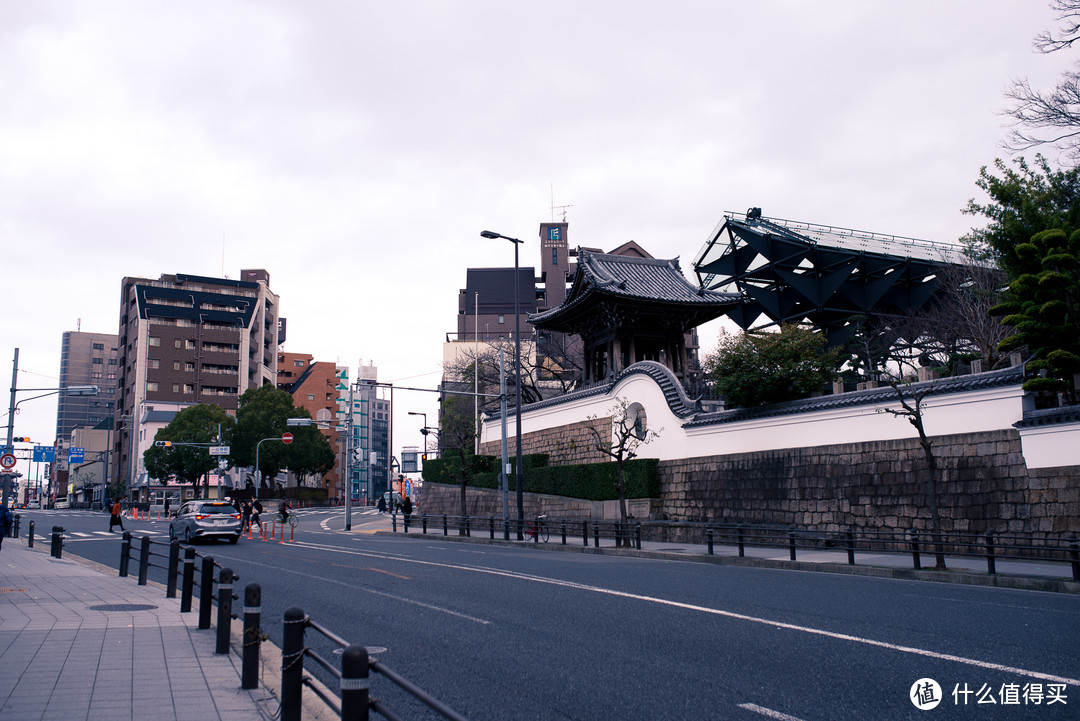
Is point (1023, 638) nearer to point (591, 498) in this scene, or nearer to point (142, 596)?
point (142, 596)

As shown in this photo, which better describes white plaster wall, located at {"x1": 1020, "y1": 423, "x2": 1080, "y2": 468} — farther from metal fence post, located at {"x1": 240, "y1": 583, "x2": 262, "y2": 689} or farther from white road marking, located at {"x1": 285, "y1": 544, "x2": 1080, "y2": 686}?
metal fence post, located at {"x1": 240, "y1": 583, "x2": 262, "y2": 689}

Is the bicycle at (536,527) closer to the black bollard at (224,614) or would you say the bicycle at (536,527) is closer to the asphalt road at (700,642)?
the asphalt road at (700,642)

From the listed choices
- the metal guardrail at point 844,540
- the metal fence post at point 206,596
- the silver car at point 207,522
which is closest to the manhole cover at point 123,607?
the metal fence post at point 206,596

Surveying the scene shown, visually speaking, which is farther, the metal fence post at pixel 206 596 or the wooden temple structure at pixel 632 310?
the wooden temple structure at pixel 632 310

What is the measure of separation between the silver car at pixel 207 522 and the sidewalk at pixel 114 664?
1458 cm

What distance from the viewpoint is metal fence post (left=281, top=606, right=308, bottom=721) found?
539 cm

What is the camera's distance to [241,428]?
73188 mm

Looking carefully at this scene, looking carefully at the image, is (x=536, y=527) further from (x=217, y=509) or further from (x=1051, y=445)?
(x=1051, y=445)

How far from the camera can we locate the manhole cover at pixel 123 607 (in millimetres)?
11657

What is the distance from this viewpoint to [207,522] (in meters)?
27.6

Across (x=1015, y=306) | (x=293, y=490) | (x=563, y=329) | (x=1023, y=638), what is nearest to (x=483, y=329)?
(x=293, y=490)

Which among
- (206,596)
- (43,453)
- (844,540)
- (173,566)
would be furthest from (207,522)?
(43,453)

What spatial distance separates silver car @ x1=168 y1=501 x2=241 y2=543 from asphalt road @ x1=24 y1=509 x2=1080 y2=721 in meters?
12.9

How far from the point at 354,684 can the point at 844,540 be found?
20149 millimetres
